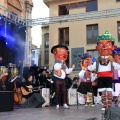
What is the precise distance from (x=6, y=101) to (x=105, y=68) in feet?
8.59

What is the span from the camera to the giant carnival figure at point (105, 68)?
5.66 metres

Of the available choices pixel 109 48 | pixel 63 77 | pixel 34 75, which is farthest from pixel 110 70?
pixel 34 75

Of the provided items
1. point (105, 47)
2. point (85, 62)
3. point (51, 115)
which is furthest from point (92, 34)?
point (51, 115)

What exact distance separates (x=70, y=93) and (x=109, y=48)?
3945 mm

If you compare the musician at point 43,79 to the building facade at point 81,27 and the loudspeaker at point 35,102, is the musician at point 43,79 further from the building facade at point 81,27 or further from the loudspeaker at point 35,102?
the building facade at point 81,27

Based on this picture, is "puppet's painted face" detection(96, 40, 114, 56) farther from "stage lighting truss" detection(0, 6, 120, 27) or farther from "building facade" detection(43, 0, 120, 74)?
"building facade" detection(43, 0, 120, 74)

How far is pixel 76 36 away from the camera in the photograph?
19.8 metres

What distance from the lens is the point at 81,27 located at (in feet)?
64.6

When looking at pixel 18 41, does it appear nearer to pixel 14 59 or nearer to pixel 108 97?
pixel 14 59

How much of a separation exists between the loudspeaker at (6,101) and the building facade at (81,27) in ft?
41.6

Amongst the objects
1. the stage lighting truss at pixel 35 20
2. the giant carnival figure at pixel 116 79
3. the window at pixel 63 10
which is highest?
the window at pixel 63 10

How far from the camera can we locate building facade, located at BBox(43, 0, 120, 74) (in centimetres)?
1894

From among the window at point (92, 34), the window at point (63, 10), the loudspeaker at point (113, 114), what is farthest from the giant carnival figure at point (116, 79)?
the window at point (63, 10)

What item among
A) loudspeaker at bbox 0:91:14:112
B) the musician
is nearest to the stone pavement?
loudspeaker at bbox 0:91:14:112
